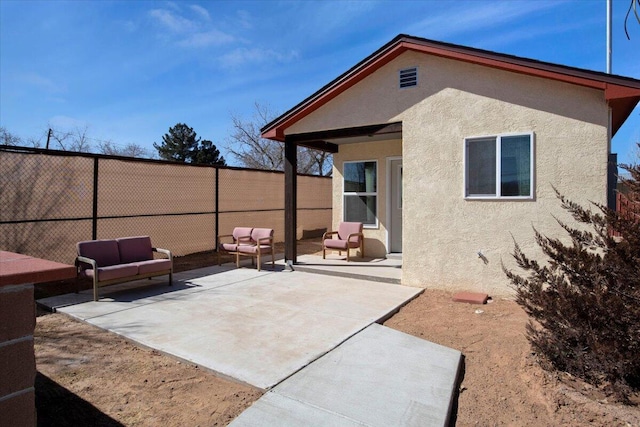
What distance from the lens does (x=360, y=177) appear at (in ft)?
32.4

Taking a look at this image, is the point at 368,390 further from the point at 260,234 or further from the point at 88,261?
the point at 260,234

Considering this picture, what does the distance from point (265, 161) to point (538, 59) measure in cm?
2515

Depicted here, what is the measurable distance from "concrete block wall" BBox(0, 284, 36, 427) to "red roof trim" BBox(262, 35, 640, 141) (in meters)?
6.64

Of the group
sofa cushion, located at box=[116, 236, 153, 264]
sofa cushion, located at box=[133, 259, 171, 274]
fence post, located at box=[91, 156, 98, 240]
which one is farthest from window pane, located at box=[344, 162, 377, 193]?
fence post, located at box=[91, 156, 98, 240]

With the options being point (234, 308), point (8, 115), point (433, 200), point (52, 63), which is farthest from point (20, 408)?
point (8, 115)

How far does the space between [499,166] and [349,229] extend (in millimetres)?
4221

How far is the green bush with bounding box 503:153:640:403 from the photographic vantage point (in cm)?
296

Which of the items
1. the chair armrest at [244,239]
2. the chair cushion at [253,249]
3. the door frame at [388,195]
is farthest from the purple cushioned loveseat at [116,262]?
the door frame at [388,195]

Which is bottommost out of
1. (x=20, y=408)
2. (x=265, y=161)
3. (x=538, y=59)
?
(x=20, y=408)

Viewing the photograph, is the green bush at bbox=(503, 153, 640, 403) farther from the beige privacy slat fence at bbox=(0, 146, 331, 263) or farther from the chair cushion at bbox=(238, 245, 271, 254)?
the beige privacy slat fence at bbox=(0, 146, 331, 263)

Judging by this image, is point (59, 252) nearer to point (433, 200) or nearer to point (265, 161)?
point (433, 200)

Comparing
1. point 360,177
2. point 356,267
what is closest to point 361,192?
point 360,177

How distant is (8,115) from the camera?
18922 mm

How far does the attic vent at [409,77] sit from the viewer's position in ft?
22.6
